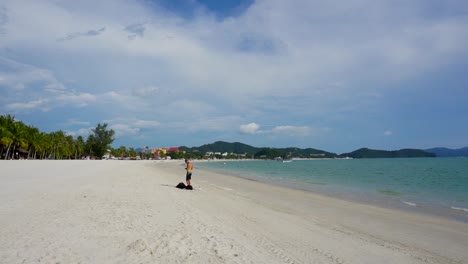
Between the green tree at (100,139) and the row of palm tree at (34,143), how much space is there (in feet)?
1.09

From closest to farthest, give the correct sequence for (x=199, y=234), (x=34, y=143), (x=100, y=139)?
(x=199, y=234) → (x=34, y=143) → (x=100, y=139)

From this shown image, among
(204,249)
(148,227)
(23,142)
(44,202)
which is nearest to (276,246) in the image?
(204,249)

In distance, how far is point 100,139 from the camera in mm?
120562

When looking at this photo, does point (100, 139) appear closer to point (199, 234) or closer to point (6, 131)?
point (6, 131)

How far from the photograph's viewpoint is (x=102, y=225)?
873 cm

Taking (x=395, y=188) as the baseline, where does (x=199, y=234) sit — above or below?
above

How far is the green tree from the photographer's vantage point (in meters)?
120

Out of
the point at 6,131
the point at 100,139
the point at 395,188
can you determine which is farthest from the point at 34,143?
the point at 395,188

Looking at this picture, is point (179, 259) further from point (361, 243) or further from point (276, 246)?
point (361, 243)

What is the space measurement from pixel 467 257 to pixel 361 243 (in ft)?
7.95

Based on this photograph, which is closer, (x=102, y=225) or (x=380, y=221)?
(x=102, y=225)

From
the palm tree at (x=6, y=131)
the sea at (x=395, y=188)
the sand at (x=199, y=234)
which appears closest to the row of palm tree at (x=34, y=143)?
the palm tree at (x=6, y=131)

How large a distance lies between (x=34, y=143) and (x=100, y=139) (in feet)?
147

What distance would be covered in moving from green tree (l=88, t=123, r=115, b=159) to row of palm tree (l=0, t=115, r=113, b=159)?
33 centimetres
